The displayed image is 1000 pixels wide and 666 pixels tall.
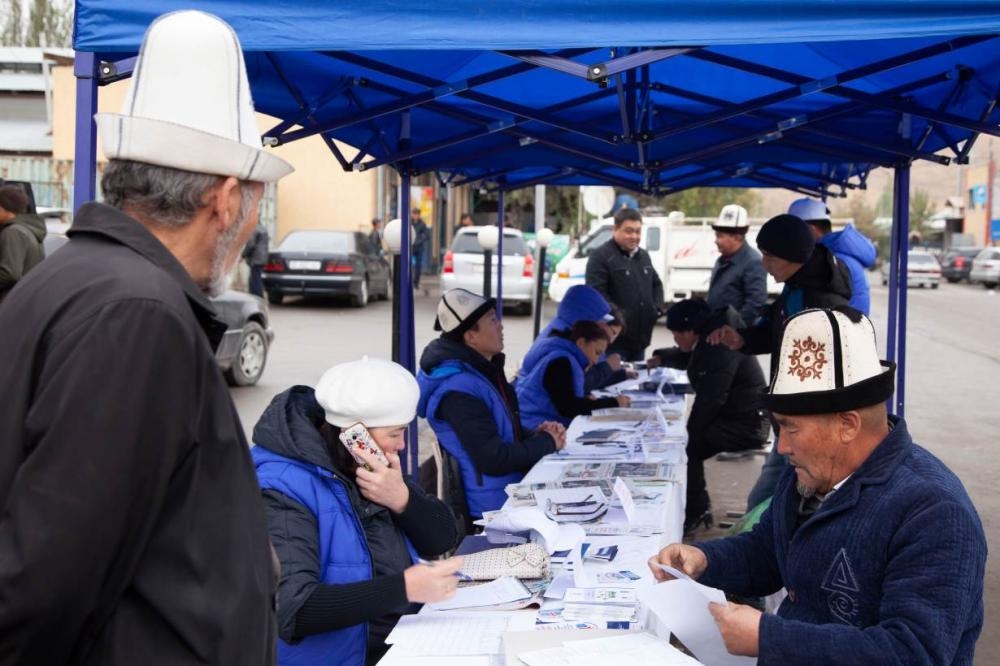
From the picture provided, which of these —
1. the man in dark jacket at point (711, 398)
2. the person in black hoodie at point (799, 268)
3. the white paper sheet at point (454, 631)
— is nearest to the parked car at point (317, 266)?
the man in dark jacket at point (711, 398)

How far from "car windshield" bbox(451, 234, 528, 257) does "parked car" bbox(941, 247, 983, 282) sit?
32250mm

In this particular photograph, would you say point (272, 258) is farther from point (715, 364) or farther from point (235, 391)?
point (715, 364)

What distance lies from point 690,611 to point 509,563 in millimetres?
735

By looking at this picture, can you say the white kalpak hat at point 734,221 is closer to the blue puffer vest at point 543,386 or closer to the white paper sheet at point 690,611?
the blue puffer vest at point 543,386

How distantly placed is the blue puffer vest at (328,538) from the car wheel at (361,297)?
17.7 metres

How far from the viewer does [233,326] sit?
10797 millimetres

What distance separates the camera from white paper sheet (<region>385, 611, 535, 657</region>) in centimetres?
253

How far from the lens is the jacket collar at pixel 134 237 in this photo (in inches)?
52.0

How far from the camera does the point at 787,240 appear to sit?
5.23 meters

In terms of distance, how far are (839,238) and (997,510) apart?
2519 millimetres

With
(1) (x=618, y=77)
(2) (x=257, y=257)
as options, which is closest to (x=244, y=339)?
(1) (x=618, y=77)

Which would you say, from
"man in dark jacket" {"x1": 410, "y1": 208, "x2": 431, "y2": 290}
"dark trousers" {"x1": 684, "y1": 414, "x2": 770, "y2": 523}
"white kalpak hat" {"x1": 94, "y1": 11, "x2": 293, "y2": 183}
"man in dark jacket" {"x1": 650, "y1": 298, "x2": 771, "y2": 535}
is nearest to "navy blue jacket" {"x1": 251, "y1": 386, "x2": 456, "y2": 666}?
"white kalpak hat" {"x1": 94, "y1": 11, "x2": 293, "y2": 183}

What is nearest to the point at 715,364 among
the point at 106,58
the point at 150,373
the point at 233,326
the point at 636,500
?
the point at 636,500

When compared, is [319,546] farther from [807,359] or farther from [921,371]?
[921,371]
